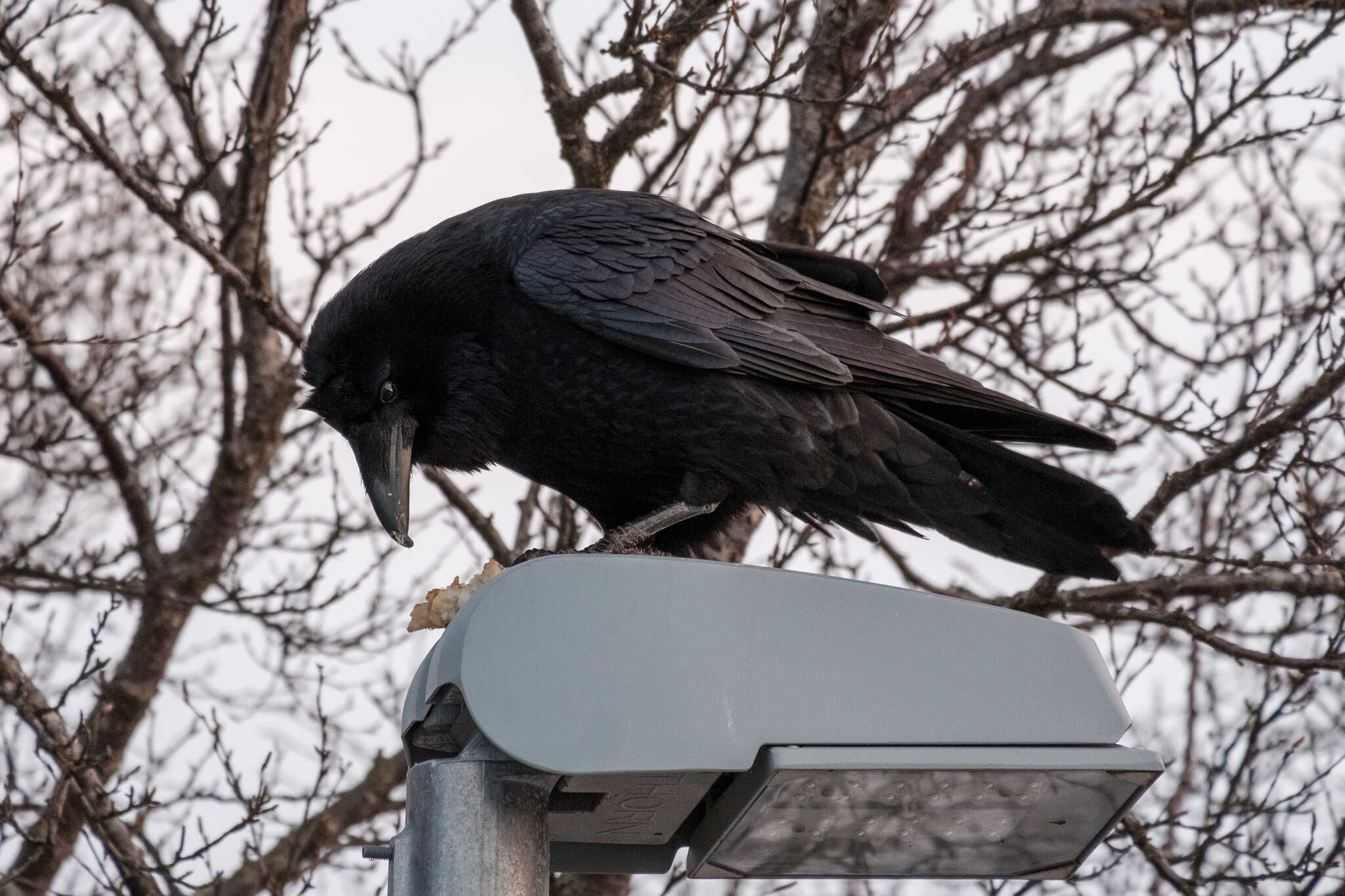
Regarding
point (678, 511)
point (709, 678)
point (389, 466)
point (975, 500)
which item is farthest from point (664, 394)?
point (709, 678)

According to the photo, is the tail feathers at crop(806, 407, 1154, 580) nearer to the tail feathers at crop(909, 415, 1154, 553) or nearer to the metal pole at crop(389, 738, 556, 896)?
the tail feathers at crop(909, 415, 1154, 553)

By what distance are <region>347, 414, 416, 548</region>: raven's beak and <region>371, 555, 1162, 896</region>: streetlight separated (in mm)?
1142

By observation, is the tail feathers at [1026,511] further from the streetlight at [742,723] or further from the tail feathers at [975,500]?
the streetlight at [742,723]

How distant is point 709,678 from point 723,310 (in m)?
1.76

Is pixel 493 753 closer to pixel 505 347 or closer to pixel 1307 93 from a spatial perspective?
pixel 505 347

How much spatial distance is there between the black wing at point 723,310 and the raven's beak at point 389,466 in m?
0.53

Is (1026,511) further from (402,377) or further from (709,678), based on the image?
(709,678)

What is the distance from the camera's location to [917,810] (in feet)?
7.69

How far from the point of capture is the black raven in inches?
142

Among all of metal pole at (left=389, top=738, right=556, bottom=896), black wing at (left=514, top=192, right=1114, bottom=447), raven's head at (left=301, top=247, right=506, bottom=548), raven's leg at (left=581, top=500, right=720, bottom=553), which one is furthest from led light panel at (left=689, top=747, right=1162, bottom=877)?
raven's head at (left=301, top=247, right=506, bottom=548)

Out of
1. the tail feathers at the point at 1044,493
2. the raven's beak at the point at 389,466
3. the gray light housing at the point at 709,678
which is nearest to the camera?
the gray light housing at the point at 709,678

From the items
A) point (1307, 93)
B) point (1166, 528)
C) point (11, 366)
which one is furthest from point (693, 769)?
point (11, 366)

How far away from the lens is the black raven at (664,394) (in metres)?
3.61

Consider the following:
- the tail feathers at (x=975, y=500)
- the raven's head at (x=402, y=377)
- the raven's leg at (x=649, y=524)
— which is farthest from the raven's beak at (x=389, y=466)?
the tail feathers at (x=975, y=500)
